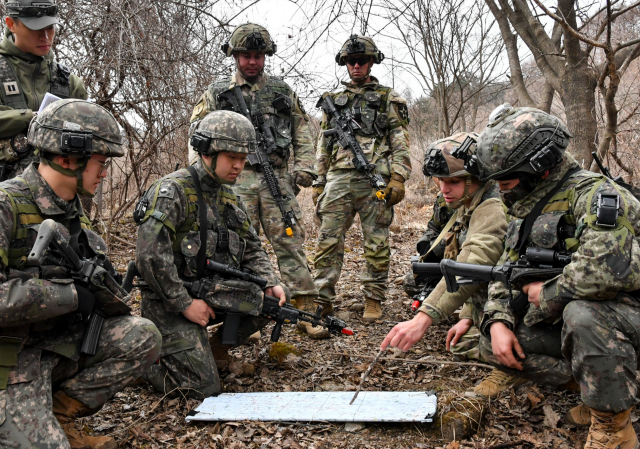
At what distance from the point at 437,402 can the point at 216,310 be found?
1.70 metres

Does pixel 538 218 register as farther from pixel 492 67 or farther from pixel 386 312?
pixel 492 67

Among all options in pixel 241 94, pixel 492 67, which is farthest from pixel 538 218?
pixel 492 67

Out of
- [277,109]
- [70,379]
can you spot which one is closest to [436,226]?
[277,109]

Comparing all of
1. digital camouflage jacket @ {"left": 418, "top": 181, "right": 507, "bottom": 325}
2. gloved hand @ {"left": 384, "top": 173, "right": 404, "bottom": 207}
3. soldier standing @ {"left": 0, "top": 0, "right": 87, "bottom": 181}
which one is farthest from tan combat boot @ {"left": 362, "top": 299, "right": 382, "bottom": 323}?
soldier standing @ {"left": 0, "top": 0, "right": 87, "bottom": 181}

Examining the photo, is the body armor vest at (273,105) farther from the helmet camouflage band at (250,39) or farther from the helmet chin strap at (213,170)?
the helmet chin strap at (213,170)

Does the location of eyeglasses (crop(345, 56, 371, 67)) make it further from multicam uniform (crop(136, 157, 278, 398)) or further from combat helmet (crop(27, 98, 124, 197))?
combat helmet (crop(27, 98, 124, 197))

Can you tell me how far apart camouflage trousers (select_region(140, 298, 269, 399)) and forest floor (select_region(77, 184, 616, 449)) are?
10cm

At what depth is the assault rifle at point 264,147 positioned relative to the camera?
5066 mm

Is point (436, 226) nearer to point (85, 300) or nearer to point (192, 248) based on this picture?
point (192, 248)

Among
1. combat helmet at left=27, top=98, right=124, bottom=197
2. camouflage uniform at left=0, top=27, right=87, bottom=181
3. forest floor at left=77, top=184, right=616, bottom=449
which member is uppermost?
camouflage uniform at left=0, top=27, right=87, bottom=181

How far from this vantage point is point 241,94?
5164 millimetres

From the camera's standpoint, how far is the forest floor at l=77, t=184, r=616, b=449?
2967 mm

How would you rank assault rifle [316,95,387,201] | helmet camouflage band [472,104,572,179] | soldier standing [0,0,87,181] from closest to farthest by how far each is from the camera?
helmet camouflage band [472,104,572,179] → soldier standing [0,0,87,181] → assault rifle [316,95,387,201]

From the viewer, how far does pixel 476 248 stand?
353cm
